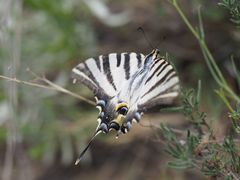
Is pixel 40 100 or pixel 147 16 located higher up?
pixel 147 16

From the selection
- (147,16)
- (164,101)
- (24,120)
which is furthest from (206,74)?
(164,101)

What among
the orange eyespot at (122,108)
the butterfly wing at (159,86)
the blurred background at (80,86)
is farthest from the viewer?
the blurred background at (80,86)

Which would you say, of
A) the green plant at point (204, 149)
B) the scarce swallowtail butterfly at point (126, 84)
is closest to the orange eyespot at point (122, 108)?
the scarce swallowtail butterfly at point (126, 84)

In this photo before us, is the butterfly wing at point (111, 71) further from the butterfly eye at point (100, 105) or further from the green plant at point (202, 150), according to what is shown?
the green plant at point (202, 150)

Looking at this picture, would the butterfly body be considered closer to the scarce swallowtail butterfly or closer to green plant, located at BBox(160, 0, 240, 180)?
the scarce swallowtail butterfly

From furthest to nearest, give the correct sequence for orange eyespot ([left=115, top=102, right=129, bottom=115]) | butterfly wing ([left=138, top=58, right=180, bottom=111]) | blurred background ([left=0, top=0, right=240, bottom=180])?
blurred background ([left=0, top=0, right=240, bottom=180]) < orange eyespot ([left=115, top=102, right=129, bottom=115]) < butterfly wing ([left=138, top=58, right=180, bottom=111])

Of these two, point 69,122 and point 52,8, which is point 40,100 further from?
point 52,8

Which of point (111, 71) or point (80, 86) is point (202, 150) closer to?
point (111, 71)

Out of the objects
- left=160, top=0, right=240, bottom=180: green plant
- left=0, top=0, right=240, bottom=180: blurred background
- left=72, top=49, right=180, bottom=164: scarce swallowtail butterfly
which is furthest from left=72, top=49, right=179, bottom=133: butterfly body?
left=0, top=0, right=240, bottom=180: blurred background
